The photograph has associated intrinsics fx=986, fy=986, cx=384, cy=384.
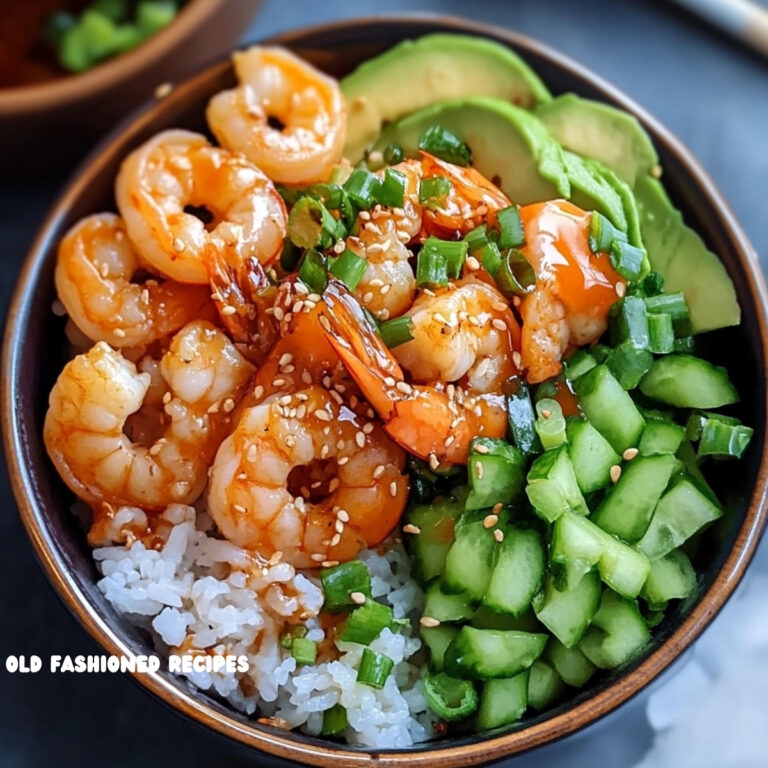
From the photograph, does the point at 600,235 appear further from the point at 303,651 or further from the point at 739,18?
the point at 739,18

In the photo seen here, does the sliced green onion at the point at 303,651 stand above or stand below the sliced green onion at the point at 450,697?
below

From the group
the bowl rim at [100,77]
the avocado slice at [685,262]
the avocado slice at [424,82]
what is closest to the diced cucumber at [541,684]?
the avocado slice at [685,262]

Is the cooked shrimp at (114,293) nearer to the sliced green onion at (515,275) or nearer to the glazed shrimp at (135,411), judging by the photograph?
the glazed shrimp at (135,411)

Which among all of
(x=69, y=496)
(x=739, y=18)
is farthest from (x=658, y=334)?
(x=739, y=18)

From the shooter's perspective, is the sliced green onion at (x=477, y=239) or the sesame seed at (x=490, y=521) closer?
the sesame seed at (x=490, y=521)

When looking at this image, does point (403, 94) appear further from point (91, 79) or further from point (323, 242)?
point (91, 79)
